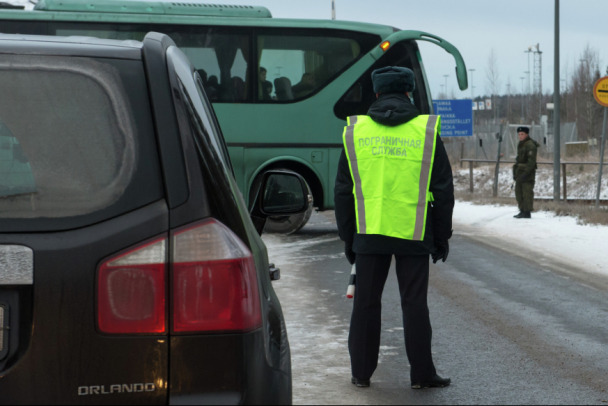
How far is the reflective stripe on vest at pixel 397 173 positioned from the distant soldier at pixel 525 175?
1402 cm

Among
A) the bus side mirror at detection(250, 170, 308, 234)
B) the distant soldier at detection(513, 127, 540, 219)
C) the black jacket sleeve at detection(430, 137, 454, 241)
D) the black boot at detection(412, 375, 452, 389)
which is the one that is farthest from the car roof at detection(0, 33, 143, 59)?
the distant soldier at detection(513, 127, 540, 219)

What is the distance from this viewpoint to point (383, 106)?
5.44m

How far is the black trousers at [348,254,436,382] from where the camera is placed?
5.45 m

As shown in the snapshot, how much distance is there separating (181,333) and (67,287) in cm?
28

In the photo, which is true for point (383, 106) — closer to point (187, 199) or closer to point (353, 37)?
point (187, 199)

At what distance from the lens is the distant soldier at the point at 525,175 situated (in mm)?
19094

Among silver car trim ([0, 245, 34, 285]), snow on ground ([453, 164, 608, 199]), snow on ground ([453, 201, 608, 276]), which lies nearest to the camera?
silver car trim ([0, 245, 34, 285])

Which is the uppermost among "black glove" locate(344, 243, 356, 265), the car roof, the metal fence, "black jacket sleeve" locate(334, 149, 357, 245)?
the car roof

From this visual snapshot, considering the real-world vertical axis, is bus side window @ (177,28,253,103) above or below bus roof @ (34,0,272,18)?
below

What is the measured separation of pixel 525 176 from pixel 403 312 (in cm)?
1440

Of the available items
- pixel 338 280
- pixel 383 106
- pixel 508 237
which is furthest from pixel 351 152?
pixel 508 237

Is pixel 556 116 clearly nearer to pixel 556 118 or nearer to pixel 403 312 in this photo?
pixel 556 118

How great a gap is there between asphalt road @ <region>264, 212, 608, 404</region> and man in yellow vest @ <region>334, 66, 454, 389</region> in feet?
0.86

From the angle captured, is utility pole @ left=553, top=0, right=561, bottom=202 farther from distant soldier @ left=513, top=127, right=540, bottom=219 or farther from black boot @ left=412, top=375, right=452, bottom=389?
black boot @ left=412, top=375, right=452, bottom=389
